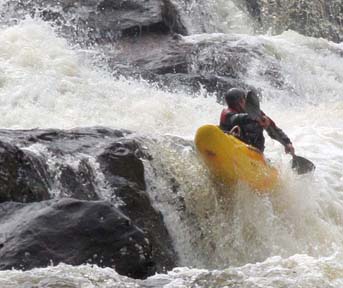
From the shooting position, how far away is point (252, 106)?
21.3ft

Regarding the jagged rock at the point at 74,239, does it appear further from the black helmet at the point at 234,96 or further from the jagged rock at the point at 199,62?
the jagged rock at the point at 199,62

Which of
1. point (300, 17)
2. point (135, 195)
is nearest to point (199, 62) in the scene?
point (300, 17)

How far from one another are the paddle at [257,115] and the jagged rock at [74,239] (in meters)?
2.19

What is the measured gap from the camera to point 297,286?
4.28 m

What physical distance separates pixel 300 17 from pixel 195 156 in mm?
11823

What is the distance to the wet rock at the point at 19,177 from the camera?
16.7 feet

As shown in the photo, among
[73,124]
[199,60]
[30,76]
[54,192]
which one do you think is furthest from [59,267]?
[199,60]

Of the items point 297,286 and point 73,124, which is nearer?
point 297,286

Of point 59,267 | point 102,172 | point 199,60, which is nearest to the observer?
point 59,267

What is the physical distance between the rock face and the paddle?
1029 centimetres

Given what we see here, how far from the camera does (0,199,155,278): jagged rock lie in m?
4.32

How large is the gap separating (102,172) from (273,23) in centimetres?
1197

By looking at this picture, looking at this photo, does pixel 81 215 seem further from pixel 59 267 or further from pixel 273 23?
pixel 273 23

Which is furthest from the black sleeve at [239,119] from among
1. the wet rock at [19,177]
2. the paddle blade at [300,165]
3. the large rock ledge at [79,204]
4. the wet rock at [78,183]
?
the wet rock at [19,177]
